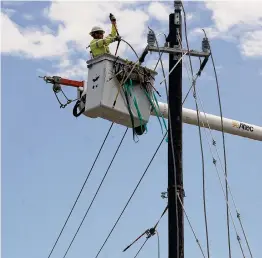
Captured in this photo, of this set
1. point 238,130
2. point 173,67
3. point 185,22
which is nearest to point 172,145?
point 173,67

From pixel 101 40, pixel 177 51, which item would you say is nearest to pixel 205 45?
pixel 177 51

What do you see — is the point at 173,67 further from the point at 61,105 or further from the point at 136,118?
the point at 61,105

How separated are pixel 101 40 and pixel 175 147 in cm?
223

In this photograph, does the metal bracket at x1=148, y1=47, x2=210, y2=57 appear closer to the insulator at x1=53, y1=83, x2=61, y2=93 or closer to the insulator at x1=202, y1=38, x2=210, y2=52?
the insulator at x1=202, y1=38, x2=210, y2=52

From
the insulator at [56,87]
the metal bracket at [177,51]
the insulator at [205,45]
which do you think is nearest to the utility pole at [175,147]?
the metal bracket at [177,51]

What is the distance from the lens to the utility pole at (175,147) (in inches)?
452

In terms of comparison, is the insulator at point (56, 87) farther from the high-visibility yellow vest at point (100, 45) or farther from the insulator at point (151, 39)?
the insulator at point (151, 39)

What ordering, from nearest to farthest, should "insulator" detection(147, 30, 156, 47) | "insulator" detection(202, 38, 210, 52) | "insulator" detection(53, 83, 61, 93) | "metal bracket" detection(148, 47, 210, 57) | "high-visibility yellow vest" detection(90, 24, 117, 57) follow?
"insulator" detection(147, 30, 156, 47) → "metal bracket" detection(148, 47, 210, 57) → "insulator" detection(202, 38, 210, 52) → "high-visibility yellow vest" detection(90, 24, 117, 57) → "insulator" detection(53, 83, 61, 93)

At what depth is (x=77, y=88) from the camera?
42.8 ft

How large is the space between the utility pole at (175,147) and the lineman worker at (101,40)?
0.98m

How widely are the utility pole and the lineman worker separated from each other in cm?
98

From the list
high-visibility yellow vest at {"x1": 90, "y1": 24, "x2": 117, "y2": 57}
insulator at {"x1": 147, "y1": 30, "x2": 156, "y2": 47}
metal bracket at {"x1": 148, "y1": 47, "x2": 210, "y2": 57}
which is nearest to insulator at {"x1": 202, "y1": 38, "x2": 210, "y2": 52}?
metal bracket at {"x1": 148, "y1": 47, "x2": 210, "y2": 57}

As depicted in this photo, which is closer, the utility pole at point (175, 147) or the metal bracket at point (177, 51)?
the utility pole at point (175, 147)

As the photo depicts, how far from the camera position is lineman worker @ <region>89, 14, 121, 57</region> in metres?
12.5
